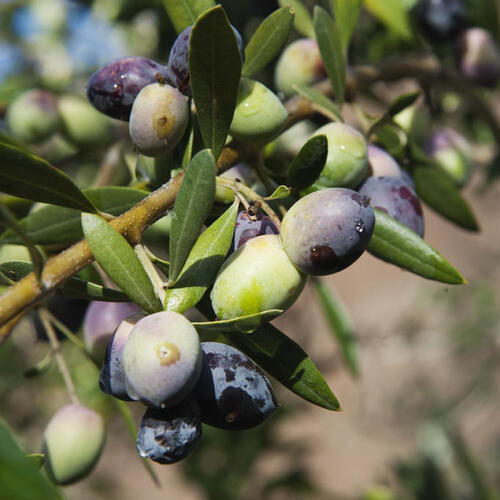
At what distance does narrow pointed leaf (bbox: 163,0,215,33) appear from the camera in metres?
0.71

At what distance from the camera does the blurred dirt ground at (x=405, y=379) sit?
3771mm

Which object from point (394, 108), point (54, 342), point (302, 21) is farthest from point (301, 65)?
point (54, 342)

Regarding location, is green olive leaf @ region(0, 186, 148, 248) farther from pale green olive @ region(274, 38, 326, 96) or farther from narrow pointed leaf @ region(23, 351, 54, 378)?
pale green olive @ region(274, 38, 326, 96)

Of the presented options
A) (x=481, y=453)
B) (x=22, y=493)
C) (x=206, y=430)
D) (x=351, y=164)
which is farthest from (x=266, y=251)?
(x=481, y=453)

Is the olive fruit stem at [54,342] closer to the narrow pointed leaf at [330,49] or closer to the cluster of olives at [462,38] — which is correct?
the narrow pointed leaf at [330,49]

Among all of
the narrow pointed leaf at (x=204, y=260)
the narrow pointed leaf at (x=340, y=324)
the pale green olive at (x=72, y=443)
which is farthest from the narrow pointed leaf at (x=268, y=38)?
the narrow pointed leaf at (x=340, y=324)

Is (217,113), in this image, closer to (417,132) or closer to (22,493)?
(22,493)

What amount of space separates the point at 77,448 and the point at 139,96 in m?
0.50

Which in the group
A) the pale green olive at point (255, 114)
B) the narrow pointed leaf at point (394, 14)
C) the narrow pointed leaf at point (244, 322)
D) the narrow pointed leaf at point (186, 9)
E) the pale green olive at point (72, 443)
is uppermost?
the narrow pointed leaf at point (186, 9)

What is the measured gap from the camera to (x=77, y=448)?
830 millimetres

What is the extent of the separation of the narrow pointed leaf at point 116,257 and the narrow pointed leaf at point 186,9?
32 cm

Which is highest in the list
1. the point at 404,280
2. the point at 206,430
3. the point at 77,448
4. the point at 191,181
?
the point at 191,181

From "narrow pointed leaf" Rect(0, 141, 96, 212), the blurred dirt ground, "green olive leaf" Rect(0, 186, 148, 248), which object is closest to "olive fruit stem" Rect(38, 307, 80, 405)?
"green olive leaf" Rect(0, 186, 148, 248)

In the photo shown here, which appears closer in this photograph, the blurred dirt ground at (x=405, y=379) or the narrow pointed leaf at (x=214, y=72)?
the narrow pointed leaf at (x=214, y=72)
